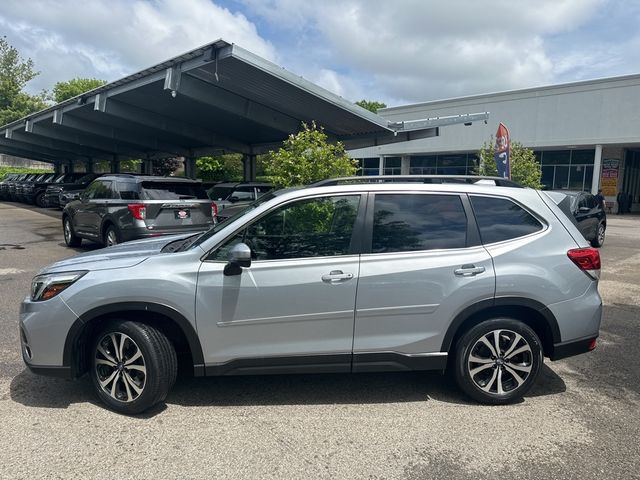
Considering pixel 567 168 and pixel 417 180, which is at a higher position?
pixel 567 168

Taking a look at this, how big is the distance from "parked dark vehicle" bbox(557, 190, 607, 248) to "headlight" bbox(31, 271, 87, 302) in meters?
11.1

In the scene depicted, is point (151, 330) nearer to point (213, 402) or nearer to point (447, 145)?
point (213, 402)

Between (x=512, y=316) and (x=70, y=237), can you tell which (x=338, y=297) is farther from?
(x=70, y=237)

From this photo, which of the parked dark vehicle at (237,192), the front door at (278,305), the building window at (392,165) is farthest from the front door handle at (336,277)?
the building window at (392,165)

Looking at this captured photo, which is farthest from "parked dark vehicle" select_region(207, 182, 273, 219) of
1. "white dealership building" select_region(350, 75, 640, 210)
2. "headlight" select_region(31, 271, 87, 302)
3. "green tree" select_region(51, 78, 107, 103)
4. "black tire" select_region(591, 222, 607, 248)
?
"green tree" select_region(51, 78, 107, 103)

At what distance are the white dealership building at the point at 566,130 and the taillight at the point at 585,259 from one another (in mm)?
22971

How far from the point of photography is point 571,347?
3.87 m

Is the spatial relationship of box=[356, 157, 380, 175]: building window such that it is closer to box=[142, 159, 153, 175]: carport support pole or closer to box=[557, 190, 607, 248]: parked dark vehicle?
box=[142, 159, 153, 175]: carport support pole

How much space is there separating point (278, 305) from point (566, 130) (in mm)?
30351

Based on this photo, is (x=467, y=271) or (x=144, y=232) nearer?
(x=467, y=271)

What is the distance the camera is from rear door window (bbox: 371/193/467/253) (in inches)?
149

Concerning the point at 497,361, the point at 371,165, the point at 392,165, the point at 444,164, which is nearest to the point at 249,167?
the point at 444,164

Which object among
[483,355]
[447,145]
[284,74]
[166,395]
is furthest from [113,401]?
[447,145]

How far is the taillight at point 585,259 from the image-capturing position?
12.6 ft
